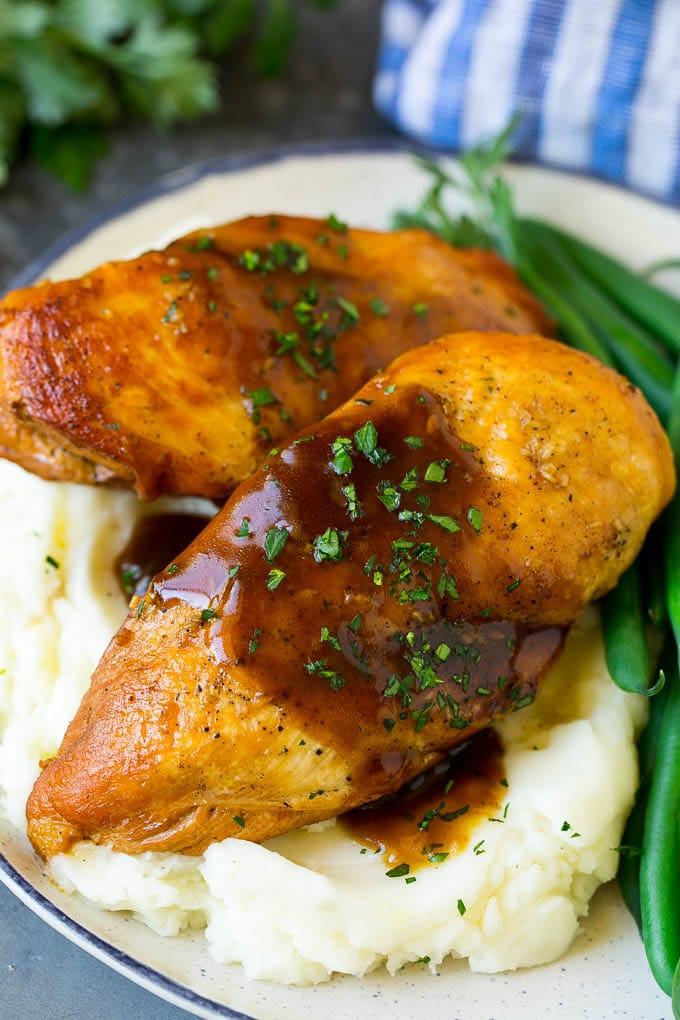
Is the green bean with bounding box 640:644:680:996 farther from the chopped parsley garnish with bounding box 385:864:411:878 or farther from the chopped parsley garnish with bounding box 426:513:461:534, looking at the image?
the chopped parsley garnish with bounding box 426:513:461:534

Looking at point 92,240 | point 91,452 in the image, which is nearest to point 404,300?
point 91,452

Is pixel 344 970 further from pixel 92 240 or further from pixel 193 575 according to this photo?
pixel 92 240

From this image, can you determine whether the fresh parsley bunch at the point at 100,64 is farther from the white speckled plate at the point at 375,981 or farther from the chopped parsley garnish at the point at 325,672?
the white speckled plate at the point at 375,981

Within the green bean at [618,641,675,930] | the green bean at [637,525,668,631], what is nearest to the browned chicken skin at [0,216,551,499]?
the green bean at [637,525,668,631]

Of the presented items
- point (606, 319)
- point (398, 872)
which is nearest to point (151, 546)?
point (398, 872)

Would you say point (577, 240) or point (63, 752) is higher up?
point (577, 240)

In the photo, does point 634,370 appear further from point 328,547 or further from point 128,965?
point 128,965
